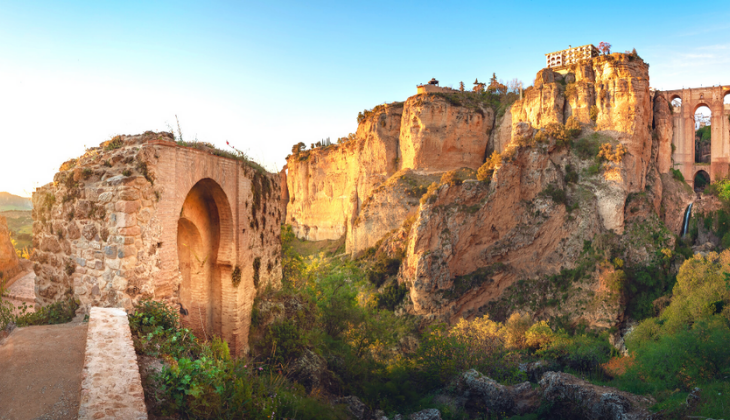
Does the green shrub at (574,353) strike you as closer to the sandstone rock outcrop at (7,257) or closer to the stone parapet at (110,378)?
the stone parapet at (110,378)

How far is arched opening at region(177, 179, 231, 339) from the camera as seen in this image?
28.4ft

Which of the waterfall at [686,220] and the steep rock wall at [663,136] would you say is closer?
the waterfall at [686,220]

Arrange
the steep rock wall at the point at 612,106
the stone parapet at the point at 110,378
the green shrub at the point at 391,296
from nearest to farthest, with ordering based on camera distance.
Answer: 1. the stone parapet at the point at 110,378
2. the green shrub at the point at 391,296
3. the steep rock wall at the point at 612,106

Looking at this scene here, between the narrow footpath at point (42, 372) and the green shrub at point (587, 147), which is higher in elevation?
the green shrub at point (587, 147)

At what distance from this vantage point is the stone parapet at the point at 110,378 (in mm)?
2686

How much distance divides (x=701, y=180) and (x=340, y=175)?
117 ft

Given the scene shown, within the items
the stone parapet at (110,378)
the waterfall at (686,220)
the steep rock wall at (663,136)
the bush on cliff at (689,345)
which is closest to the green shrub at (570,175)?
the steep rock wall at (663,136)

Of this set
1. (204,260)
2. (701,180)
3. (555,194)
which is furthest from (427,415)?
(701,180)

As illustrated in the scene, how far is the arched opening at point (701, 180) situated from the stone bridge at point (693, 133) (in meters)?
0.42

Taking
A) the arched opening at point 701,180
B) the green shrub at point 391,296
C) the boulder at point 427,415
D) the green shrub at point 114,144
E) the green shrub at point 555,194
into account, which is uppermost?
the arched opening at point 701,180

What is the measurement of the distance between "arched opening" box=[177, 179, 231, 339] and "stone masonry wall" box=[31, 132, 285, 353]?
2cm

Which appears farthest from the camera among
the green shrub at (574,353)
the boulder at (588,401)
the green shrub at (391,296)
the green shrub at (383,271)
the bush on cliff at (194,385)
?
the green shrub at (383,271)

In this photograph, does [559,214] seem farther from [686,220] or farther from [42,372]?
[42,372]

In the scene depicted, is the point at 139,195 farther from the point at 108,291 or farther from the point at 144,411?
the point at 144,411
